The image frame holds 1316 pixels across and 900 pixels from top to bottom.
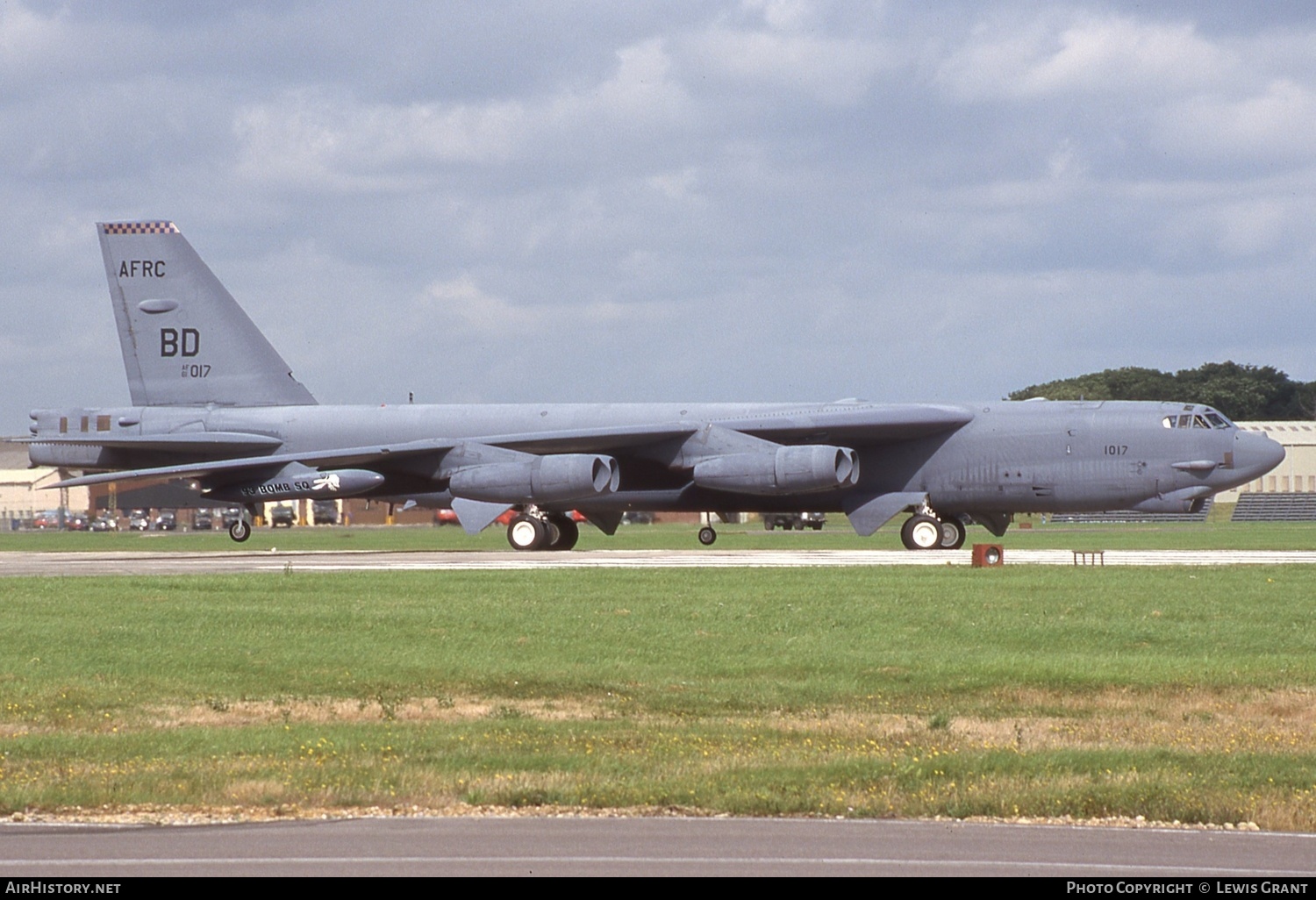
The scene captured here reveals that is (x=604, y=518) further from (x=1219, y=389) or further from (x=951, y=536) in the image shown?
(x=1219, y=389)

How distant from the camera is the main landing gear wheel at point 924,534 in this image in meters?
35.3

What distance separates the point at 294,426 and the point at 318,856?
104ft

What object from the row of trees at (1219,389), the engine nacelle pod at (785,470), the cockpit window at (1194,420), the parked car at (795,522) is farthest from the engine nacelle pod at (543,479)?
the row of trees at (1219,389)

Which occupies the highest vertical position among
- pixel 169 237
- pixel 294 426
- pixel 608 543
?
pixel 169 237

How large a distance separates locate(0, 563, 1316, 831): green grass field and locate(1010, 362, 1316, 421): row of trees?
113 metres

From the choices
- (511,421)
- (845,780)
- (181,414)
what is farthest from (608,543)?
(845,780)

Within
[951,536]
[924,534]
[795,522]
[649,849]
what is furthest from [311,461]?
[795,522]

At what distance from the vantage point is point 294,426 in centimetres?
3850

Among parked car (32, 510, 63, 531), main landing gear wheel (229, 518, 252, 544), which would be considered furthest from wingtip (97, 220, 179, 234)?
parked car (32, 510, 63, 531)

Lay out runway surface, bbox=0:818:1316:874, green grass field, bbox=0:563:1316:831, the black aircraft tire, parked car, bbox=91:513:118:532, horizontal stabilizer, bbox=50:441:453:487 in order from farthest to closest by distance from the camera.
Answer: parked car, bbox=91:513:118:532 → the black aircraft tire → horizontal stabilizer, bbox=50:441:453:487 → green grass field, bbox=0:563:1316:831 → runway surface, bbox=0:818:1316:874

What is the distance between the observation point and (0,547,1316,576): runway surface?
29062 millimetres

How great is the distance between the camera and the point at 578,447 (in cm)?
3575

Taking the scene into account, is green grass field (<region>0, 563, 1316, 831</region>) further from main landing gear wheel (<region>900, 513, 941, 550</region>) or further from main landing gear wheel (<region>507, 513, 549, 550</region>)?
main landing gear wheel (<region>507, 513, 549, 550</region>)
